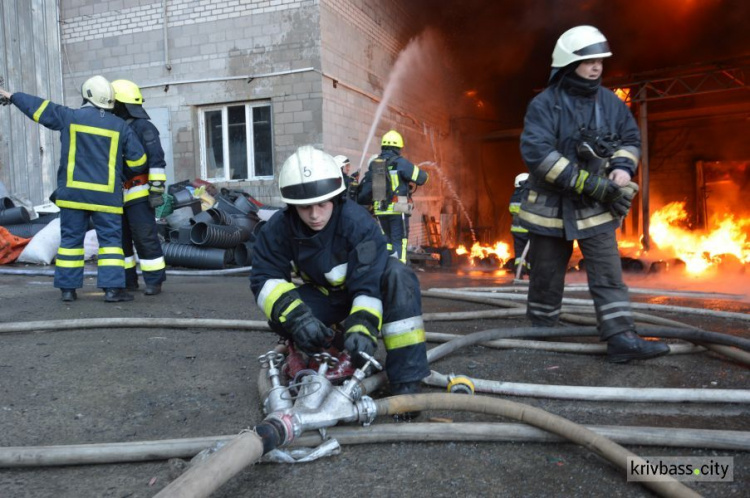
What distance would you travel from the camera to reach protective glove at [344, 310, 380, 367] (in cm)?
221

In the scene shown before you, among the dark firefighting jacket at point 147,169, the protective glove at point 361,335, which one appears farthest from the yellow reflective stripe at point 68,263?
the protective glove at point 361,335

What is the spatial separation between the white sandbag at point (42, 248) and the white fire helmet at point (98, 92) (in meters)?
4.29

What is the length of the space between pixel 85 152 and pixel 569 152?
3.92 meters

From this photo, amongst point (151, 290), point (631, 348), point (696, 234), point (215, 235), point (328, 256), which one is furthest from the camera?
point (696, 234)

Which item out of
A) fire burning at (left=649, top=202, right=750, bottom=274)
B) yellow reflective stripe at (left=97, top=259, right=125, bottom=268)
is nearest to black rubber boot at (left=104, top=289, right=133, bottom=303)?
yellow reflective stripe at (left=97, top=259, right=125, bottom=268)

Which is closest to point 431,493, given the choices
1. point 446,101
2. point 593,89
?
point 593,89

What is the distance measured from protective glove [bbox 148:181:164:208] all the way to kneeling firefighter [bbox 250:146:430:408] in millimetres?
2949

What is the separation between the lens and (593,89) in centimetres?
328

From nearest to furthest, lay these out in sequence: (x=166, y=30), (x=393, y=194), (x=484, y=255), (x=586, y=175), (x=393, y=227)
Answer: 1. (x=586, y=175)
2. (x=393, y=194)
3. (x=393, y=227)
4. (x=166, y=30)
5. (x=484, y=255)

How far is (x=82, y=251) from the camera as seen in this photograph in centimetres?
480

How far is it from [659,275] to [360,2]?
749 centimetres

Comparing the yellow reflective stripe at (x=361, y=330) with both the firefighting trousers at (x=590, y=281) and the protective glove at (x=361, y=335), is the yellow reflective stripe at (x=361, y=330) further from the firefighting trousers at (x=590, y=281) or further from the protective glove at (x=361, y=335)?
the firefighting trousers at (x=590, y=281)

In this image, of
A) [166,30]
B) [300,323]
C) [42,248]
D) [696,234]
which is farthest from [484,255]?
[300,323]

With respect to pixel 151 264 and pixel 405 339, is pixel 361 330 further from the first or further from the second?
pixel 151 264
